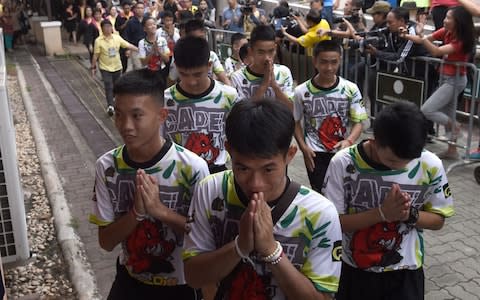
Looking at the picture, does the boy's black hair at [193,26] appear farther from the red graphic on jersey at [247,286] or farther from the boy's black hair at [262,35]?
the red graphic on jersey at [247,286]

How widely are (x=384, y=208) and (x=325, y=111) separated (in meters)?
2.24

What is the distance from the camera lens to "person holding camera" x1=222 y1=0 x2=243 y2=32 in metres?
13.7

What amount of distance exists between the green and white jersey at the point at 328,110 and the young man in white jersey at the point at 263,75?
0.21 metres

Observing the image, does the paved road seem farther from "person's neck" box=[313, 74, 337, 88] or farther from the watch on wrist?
the watch on wrist

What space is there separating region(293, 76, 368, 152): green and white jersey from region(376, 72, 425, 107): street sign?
2750 mm

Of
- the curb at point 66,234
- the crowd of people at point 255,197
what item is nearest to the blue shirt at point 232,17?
the curb at point 66,234

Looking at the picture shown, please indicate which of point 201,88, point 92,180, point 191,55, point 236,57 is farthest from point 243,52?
point 191,55

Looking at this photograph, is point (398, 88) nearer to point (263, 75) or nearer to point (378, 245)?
point (263, 75)

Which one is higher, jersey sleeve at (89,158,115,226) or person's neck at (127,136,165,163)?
person's neck at (127,136,165,163)

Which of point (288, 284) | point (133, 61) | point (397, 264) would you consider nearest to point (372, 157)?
point (397, 264)

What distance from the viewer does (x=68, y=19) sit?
23.6 meters

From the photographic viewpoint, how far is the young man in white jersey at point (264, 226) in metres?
1.97

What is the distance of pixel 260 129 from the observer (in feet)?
6.60

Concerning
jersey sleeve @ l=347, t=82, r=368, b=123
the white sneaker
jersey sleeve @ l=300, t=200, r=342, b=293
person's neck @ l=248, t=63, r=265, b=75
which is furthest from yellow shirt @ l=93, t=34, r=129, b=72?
jersey sleeve @ l=300, t=200, r=342, b=293
